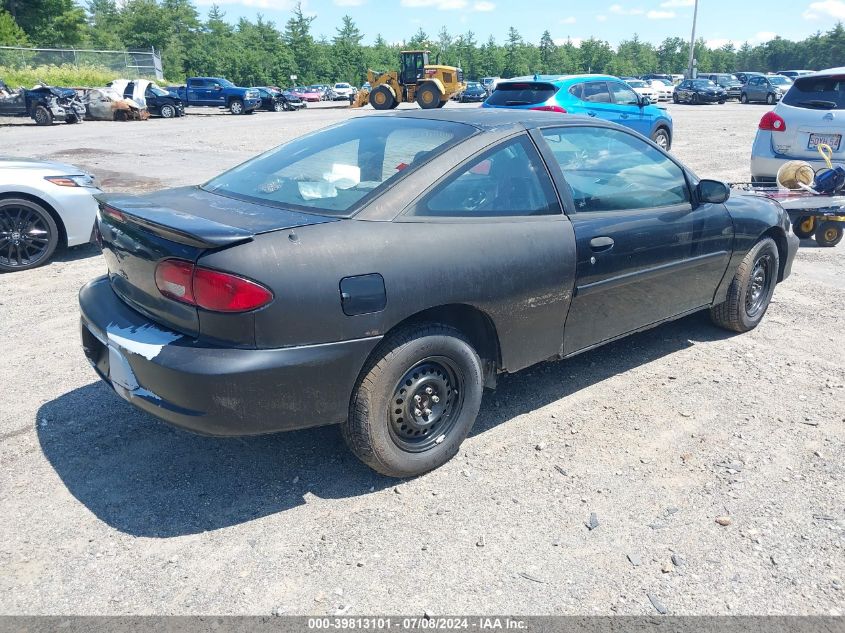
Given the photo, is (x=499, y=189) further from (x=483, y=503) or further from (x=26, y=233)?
(x=26, y=233)

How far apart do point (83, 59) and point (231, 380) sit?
43460 mm

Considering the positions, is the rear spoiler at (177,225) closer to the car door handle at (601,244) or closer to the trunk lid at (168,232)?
the trunk lid at (168,232)

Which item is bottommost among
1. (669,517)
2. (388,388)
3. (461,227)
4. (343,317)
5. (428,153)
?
(669,517)

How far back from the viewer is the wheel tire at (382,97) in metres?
Answer: 34.7

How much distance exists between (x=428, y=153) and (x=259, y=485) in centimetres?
174

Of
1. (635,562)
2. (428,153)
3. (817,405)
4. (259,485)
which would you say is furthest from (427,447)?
(817,405)

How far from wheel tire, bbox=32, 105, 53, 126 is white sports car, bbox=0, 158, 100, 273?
20.7 metres

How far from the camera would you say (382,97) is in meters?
34.7

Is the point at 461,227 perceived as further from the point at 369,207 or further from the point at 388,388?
the point at 388,388

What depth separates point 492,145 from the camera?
3453 millimetres

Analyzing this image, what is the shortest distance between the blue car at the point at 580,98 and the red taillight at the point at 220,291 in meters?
10.3

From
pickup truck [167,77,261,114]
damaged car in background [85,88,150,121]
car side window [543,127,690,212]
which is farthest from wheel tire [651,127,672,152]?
pickup truck [167,77,261,114]

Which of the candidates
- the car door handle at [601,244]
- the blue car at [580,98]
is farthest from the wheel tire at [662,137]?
the car door handle at [601,244]

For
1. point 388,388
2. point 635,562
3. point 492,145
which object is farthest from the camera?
point 492,145
